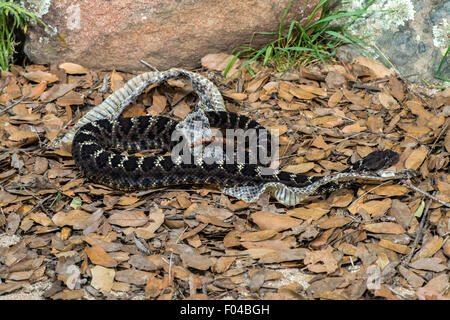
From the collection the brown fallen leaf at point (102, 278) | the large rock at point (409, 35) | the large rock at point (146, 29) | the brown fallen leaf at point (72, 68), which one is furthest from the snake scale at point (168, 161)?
the large rock at point (409, 35)

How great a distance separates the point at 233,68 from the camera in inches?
251

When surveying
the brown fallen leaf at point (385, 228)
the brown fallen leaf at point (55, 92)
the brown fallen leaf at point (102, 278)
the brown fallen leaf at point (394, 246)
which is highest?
the brown fallen leaf at point (55, 92)

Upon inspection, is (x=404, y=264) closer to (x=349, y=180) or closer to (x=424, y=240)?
(x=424, y=240)

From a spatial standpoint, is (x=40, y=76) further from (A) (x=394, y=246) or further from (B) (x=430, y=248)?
(B) (x=430, y=248)

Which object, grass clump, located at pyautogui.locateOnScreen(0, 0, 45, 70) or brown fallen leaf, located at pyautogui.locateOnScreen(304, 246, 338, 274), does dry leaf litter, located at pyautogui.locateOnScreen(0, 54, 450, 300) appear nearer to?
brown fallen leaf, located at pyautogui.locateOnScreen(304, 246, 338, 274)

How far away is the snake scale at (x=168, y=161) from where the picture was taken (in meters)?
4.88

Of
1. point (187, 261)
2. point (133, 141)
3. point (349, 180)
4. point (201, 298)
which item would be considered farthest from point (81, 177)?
point (349, 180)

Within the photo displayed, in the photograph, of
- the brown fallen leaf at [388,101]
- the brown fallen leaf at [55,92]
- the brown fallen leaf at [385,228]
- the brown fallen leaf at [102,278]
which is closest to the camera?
the brown fallen leaf at [102,278]

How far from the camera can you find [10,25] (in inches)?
254

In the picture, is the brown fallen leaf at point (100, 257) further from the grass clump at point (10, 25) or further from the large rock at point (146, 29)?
the grass clump at point (10, 25)

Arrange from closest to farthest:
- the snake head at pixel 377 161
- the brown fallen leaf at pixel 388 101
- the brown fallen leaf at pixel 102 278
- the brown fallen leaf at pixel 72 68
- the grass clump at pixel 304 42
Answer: the brown fallen leaf at pixel 102 278 → the snake head at pixel 377 161 → the brown fallen leaf at pixel 388 101 → the grass clump at pixel 304 42 → the brown fallen leaf at pixel 72 68

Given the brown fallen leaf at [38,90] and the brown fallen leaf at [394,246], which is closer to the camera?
the brown fallen leaf at [394,246]

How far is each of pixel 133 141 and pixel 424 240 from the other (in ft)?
10.9

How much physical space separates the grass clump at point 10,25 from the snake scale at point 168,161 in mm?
1416
